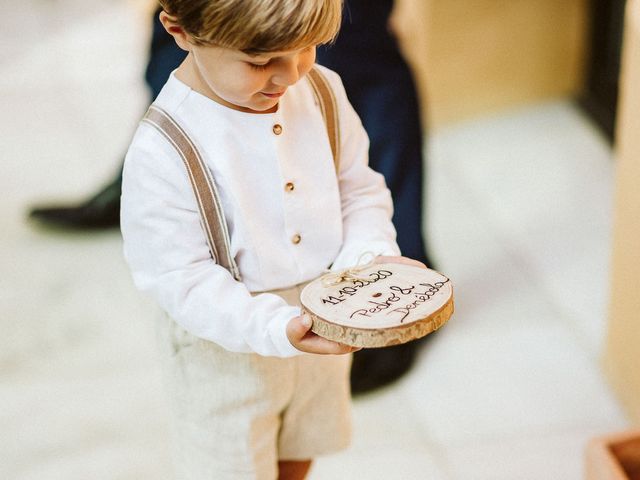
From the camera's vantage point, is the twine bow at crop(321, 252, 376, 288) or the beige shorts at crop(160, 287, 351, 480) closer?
the twine bow at crop(321, 252, 376, 288)

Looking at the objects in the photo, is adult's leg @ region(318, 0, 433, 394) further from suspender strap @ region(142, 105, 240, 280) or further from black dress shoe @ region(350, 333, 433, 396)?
suspender strap @ region(142, 105, 240, 280)

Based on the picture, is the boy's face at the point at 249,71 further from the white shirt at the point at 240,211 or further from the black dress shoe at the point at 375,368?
the black dress shoe at the point at 375,368

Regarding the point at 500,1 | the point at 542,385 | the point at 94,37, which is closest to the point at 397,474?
the point at 542,385

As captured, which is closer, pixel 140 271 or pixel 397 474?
pixel 140 271

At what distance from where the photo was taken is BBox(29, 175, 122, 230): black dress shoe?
2191 millimetres

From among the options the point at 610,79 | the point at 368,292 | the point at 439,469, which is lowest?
the point at 439,469

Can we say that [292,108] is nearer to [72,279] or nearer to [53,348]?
[53,348]

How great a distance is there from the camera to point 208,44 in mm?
761

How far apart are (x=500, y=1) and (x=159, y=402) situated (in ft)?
4.85

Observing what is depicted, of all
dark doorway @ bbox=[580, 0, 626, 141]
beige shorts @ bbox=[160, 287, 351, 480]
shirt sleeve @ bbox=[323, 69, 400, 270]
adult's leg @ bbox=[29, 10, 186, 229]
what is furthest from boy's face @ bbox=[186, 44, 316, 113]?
dark doorway @ bbox=[580, 0, 626, 141]

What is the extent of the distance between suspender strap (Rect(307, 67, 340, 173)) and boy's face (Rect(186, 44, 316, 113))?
0.26 feet

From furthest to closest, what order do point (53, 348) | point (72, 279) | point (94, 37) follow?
point (94, 37), point (72, 279), point (53, 348)

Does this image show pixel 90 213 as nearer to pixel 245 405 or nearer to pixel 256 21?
pixel 245 405

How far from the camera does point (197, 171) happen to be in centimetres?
83
